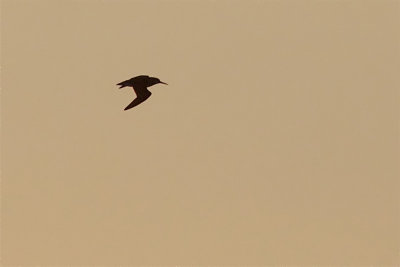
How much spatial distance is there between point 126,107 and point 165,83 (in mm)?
2872

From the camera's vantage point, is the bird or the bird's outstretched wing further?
the bird's outstretched wing

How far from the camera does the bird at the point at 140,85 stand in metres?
54.8

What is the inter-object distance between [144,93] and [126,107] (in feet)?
3.50

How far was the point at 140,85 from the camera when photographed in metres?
56.5

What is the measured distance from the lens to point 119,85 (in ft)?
176

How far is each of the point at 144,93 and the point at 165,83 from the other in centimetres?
223

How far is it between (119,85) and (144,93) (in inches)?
153

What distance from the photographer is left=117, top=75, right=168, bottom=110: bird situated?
2158 inches

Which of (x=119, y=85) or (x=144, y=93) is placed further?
(x=144, y=93)

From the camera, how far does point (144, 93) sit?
57406 millimetres

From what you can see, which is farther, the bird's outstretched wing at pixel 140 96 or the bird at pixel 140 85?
the bird's outstretched wing at pixel 140 96

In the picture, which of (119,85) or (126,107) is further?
(126,107)

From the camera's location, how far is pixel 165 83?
182 ft

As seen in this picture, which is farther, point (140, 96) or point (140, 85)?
point (140, 96)
